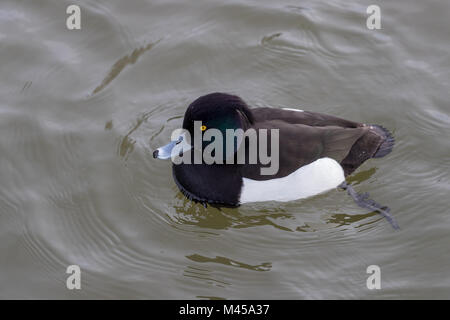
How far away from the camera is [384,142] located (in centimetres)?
671

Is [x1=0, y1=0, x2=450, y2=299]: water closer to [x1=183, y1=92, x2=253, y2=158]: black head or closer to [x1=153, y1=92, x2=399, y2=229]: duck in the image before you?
[x1=153, y1=92, x2=399, y2=229]: duck

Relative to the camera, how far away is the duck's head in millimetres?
5773

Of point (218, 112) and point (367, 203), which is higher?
point (218, 112)

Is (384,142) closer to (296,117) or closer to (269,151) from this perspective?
(296,117)

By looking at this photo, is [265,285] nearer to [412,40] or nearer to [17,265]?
[17,265]

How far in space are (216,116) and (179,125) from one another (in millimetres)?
1340

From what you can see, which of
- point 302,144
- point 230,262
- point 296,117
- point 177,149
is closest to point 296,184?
point 302,144

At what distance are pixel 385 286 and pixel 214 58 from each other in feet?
11.4

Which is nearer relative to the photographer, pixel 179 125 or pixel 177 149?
pixel 177 149

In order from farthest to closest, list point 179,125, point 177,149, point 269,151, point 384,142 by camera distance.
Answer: point 179,125, point 384,142, point 177,149, point 269,151

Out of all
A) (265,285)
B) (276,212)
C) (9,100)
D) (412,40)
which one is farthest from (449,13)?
(9,100)

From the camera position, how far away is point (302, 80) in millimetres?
7582

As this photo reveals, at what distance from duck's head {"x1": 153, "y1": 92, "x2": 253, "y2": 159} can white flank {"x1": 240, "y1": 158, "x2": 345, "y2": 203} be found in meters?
0.46

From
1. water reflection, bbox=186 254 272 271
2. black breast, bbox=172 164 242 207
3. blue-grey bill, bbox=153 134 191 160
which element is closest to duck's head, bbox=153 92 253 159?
blue-grey bill, bbox=153 134 191 160
